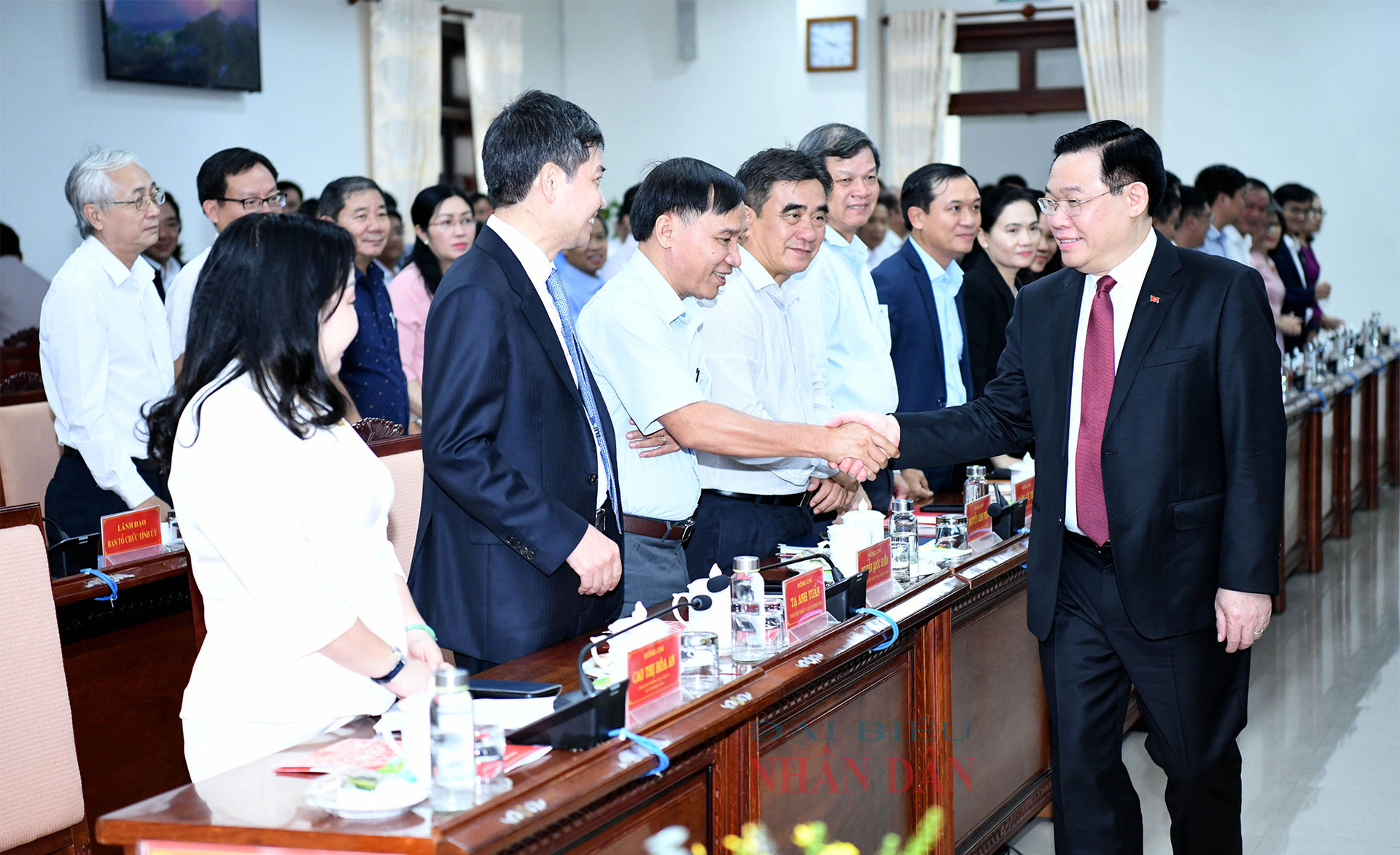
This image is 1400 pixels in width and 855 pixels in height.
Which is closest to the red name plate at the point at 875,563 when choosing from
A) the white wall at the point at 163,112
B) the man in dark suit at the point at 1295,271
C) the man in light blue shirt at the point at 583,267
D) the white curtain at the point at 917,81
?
the man in light blue shirt at the point at 583,267

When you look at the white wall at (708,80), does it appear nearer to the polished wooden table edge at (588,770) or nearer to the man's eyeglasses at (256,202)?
the man's eyeglasses at (256,202)

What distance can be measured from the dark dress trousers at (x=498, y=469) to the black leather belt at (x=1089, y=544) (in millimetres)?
862

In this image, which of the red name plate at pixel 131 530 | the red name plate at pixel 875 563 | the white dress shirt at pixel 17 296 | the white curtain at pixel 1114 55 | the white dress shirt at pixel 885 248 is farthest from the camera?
the white curtain at pixel 1114 55

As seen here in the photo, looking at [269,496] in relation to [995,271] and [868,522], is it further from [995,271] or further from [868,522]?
[995,271]

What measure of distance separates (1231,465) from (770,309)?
3.55ft

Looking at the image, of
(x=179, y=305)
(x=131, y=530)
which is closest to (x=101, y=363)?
(x=179, y=305)

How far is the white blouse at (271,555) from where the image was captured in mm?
1524

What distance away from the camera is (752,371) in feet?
9.02

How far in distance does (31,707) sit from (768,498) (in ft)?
4.78

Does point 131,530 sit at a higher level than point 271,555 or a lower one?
lower

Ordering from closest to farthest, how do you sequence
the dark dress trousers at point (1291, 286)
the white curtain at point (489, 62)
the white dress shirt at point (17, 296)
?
the white dress shirt at point (17, 296) → the dark dress trousers at point (1291, 286) → the white curtain at point (489, 62)

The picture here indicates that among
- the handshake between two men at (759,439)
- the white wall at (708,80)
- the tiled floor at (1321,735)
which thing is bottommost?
the tiled floor at (1321,735)

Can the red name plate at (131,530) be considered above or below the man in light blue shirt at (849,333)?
below

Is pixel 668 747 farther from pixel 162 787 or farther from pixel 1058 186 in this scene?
pixel 162 787
